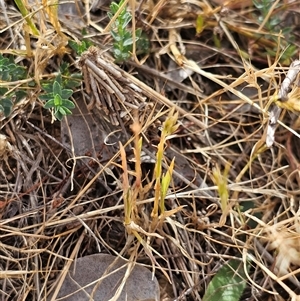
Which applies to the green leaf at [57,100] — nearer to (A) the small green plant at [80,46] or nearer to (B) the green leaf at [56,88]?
(B) the green leaf at [56,88]

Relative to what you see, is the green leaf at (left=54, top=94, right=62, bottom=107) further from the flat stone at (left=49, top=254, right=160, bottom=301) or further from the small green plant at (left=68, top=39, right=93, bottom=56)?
the flat stone at (left=49, top=254, right=160, bottom=301)

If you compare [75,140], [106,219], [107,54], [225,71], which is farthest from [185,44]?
[106,219]

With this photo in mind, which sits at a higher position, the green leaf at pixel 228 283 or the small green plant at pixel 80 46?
the small green plant at pixel 80 46

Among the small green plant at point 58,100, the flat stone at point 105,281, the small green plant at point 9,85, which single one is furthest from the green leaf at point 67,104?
the flat stone at point 105,281

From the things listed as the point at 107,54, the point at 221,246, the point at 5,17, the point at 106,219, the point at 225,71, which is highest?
the point at 5,17

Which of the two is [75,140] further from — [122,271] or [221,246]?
[221,246]

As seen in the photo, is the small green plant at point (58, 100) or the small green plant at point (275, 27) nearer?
the small green plant at point (58, 100)
